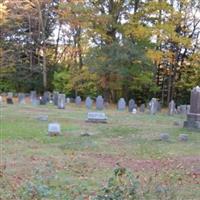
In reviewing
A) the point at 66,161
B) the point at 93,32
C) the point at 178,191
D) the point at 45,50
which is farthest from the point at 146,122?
the point at 45,50

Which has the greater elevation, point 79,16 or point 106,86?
point 79,16

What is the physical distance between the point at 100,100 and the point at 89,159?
1470 centimetres

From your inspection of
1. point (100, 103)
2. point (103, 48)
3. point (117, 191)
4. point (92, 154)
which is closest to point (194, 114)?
point (92, 154)

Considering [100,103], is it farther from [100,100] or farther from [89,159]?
[89,159]

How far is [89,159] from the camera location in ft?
33.0

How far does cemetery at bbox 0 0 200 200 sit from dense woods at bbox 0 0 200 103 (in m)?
0.07

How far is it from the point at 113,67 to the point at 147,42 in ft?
9.76

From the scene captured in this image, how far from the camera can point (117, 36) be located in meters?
31.0

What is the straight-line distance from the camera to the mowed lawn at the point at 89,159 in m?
6.79

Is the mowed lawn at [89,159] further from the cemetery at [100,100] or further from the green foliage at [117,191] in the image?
the green foliage at [117,191]

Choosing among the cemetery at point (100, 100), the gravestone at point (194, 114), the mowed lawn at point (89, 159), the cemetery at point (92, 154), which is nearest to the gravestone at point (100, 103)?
the cemetery at point (100, 100)

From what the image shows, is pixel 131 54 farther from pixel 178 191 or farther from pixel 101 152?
pixel 178 191

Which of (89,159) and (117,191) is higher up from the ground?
(117,191)

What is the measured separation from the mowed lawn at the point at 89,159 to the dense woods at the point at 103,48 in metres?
12.4
